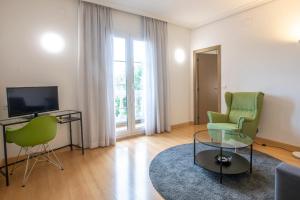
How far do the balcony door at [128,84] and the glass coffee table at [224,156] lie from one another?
1872 mm

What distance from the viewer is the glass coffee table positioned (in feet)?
7.86

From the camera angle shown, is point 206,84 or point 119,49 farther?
point 206,84

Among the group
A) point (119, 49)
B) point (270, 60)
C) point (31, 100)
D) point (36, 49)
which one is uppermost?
point (119, 49)

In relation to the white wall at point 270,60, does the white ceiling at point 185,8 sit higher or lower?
higher

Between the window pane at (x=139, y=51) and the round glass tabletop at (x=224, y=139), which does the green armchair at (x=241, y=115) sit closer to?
the round glass tabletop at (x=224, y=139)

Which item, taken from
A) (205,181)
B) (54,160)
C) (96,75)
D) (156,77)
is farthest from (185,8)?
(54,160)

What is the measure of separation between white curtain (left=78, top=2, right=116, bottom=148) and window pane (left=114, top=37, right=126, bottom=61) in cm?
27

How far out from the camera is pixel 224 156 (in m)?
2.70

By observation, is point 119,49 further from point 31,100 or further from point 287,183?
point 287,183

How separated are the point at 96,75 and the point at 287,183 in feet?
10.8

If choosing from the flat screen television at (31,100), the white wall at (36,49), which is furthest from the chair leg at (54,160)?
the flat screen television at (31,100)

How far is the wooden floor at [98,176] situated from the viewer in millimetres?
2170

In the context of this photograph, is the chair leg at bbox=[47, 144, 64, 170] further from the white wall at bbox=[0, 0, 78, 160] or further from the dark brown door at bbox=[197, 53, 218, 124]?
the dark brown door at bbox=[197, 53, 218, 124]

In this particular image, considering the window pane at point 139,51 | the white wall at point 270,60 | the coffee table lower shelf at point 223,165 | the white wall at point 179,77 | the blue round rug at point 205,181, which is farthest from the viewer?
the white wall at point 179,77
